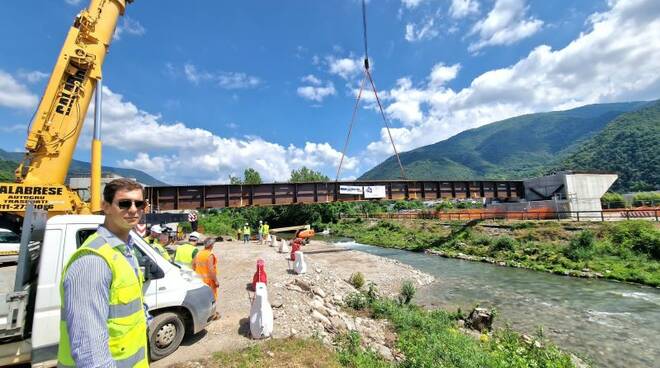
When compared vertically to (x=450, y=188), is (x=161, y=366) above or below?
below

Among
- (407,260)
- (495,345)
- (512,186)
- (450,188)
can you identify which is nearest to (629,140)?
(512,186)

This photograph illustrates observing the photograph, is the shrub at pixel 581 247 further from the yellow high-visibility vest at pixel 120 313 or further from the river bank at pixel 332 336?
the yellow high-visibility vest at pixel 120 313

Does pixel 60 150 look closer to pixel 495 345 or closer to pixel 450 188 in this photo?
pixel 495 345

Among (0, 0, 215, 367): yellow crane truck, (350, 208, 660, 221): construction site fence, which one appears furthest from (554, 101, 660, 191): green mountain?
(0, 0, 215, 367): yellow crane truck

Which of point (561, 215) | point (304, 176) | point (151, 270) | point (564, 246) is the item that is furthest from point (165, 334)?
point (304, 176)

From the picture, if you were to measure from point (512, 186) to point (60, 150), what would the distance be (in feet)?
128

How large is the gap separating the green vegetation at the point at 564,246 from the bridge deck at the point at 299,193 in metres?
4.47

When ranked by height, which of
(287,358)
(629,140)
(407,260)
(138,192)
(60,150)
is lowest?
(407,260)

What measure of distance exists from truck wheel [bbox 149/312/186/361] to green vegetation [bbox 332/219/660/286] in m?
21.1

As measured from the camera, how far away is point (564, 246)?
22062mm

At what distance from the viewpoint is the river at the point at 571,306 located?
916cm

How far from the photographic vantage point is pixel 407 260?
86.6 ft

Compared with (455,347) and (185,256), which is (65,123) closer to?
(185,256)

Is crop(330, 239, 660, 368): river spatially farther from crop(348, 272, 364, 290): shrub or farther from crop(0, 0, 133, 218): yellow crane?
crop(0, 0, 133, 218): yellow crane
